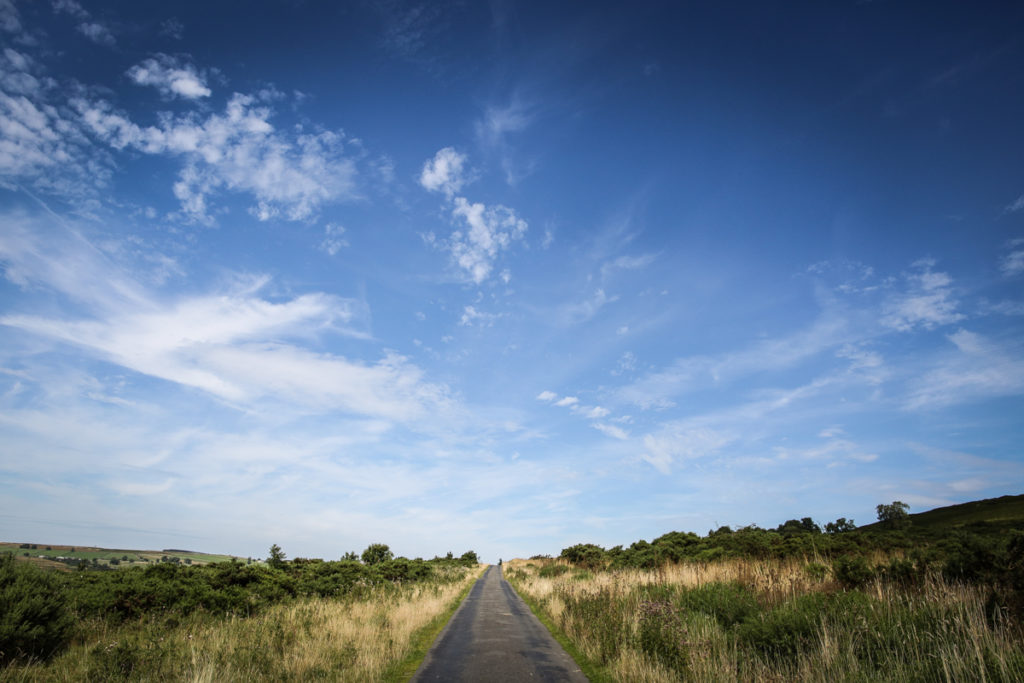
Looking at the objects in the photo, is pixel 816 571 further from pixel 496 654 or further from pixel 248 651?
pixel 248 651

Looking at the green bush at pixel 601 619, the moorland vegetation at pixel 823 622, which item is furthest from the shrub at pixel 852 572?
the green bush at pixel 601 619

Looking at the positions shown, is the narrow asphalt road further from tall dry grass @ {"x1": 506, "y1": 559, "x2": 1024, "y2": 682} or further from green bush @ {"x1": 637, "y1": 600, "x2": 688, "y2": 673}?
green bush @ {"x1": 637, "y1": 600, "x2": 688, "y2": 673}

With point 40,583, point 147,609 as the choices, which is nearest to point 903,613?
point 40,583

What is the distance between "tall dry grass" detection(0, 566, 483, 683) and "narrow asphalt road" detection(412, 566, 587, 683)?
1249 mm

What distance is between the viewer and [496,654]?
1254cm

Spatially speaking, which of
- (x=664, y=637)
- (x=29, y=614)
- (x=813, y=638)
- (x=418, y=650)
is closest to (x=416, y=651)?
(x=418, y=650)

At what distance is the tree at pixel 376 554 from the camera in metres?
47.8

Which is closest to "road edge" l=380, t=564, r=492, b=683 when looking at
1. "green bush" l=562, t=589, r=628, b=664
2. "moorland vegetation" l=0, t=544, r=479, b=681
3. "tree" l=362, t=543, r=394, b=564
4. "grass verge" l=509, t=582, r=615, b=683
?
"moorland vegetation" l=0, t=544, r=479, b=681

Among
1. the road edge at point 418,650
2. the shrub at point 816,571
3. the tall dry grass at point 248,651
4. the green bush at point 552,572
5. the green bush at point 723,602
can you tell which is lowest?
the green bush at point 552,572

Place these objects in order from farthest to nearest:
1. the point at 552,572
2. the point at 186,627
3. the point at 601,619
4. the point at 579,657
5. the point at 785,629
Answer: the point at 552,572, the point at 186,627, the point at 601,619, the point at 579,657, the point at 785,629

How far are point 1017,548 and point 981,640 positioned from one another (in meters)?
4.56

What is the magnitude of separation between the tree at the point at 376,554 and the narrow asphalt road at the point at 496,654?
31906 mm

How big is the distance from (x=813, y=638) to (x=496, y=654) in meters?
7.71

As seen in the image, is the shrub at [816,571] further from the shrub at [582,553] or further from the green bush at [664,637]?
the shrub at [582,553]
